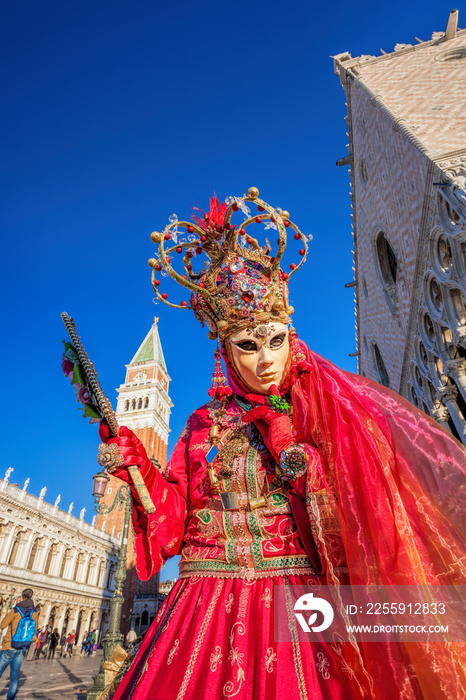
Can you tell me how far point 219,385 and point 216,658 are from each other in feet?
4.39

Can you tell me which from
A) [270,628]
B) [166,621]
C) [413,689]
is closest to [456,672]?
[413,689]

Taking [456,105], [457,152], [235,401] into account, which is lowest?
[235,401]

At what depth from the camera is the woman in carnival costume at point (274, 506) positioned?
54.4 inches

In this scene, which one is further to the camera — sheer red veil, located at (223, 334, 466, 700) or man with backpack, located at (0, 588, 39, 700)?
man with backpack, located at (0, 588, 39, 700)

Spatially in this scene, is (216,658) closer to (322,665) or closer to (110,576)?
(322,665)

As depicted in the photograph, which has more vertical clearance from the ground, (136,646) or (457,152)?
(457,152)

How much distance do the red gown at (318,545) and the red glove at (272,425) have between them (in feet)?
0.37

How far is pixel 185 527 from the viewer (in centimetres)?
214

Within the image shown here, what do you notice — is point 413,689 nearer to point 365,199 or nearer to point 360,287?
point 365,199

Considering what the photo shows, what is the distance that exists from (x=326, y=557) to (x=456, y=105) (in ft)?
28.4

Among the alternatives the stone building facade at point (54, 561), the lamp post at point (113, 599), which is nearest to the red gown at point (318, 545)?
the lamp post at point (113, 599)

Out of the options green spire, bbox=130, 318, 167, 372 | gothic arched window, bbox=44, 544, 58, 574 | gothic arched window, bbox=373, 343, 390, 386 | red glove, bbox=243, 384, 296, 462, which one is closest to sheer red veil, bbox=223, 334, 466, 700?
red glove, bbox=243, 384, 296, 462

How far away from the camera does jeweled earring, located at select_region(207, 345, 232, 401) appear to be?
2396mm

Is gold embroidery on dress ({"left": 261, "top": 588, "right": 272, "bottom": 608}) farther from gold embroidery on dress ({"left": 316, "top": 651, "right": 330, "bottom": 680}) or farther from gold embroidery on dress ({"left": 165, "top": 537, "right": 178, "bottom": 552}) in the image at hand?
gold embroidery on dress ({"left": 165, "top": 537, "right": 178, "bottom": 552})
